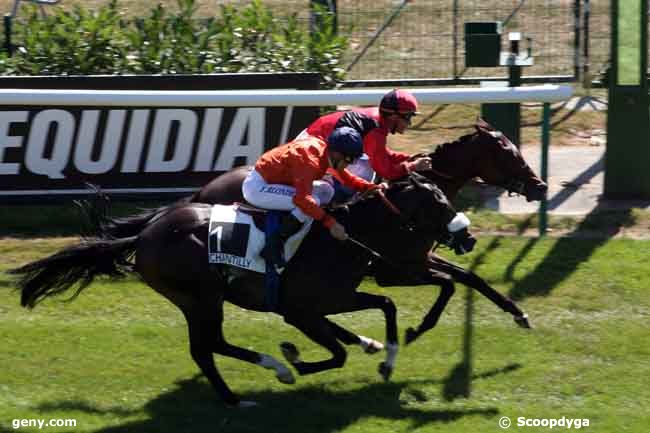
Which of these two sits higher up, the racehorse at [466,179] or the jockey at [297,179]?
the jockey at [297,179]

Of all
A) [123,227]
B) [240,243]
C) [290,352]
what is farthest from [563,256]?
[123,227]

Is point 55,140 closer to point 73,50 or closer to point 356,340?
point 73,50

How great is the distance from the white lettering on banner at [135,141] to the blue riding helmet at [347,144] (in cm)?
387

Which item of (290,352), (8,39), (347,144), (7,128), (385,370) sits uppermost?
(8,39)

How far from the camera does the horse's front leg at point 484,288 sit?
8688mm

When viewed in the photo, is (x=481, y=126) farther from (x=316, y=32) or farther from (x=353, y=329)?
(x=316, y=32)

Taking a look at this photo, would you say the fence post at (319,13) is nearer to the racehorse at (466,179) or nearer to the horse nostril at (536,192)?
the racehorse at (466,179)

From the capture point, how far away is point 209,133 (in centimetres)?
1098

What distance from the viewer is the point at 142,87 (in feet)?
36.0

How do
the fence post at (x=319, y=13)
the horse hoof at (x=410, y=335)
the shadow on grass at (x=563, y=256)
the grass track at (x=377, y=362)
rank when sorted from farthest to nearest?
the fence post at (x=319, y=13)
the shadow on grass at (x=563, y=256)
the horse hoof at (x=410, y=335)
the grass track at (x=377, y=362)

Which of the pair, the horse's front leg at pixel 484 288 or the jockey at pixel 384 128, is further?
the horse's front leg at pixel 484 288

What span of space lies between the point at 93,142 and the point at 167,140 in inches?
25.6

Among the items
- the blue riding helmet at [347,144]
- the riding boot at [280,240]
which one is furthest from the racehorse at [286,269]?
the blue riding helmet at [347,144]

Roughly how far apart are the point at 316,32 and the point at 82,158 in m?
2.65
